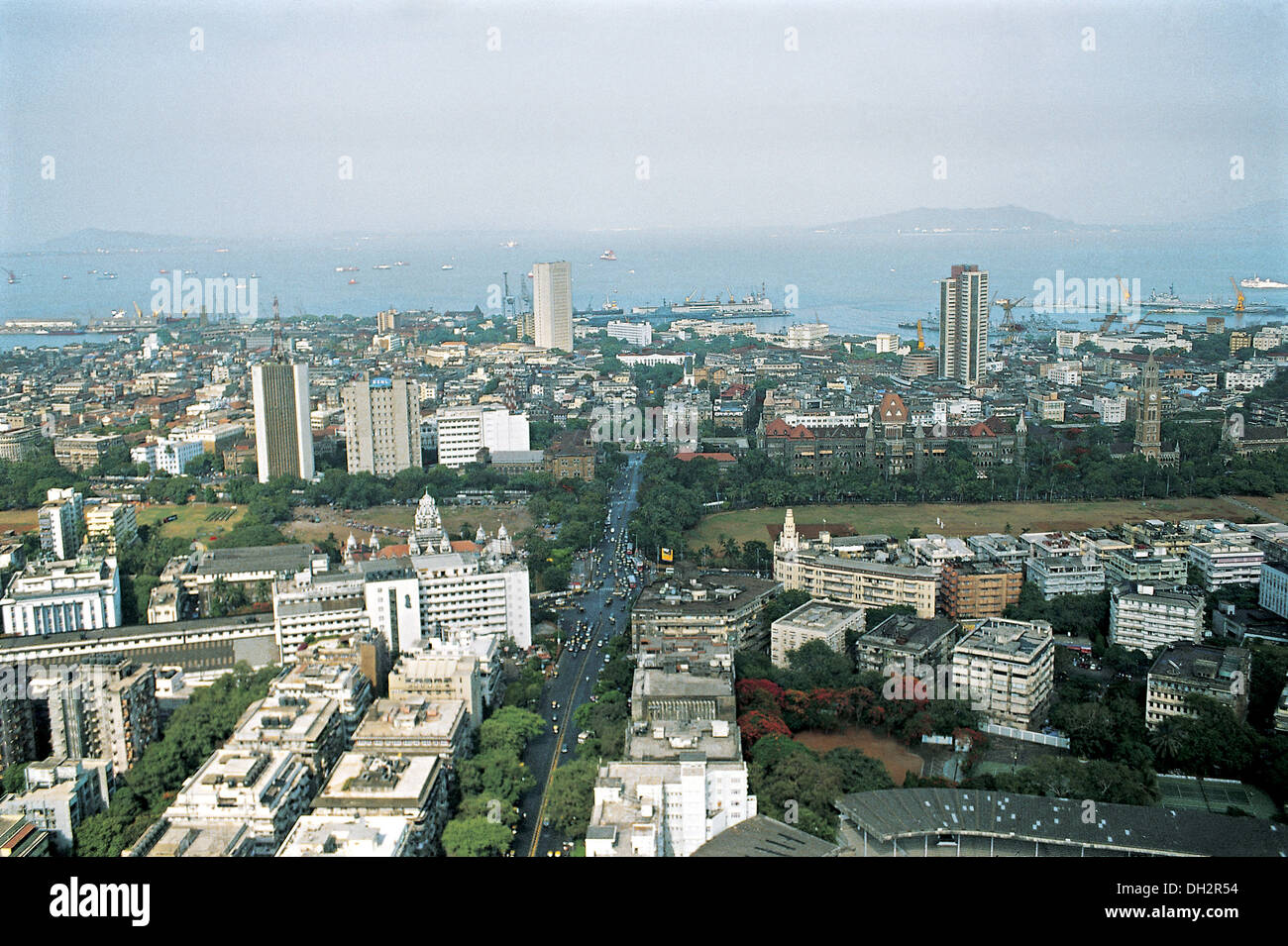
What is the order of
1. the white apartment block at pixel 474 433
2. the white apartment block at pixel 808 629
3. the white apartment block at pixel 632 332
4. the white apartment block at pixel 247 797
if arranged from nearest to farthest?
the white apartment block at pixel 247 797 < the white apartment block at pixel 808 629 < the white apartment block at pixel 474 433 < the white apartment block at pixel 632 332

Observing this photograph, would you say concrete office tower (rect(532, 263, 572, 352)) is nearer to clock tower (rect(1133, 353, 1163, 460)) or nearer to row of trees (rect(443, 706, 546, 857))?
clock tower (rect(1133, 353, 1163, 460))

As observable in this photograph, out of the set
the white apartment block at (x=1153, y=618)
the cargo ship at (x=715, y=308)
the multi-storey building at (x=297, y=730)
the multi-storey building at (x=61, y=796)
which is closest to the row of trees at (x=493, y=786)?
the multi-storey building at (x=297, y=730)

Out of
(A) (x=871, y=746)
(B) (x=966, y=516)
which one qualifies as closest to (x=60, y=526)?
(A) (x=871, y=746)

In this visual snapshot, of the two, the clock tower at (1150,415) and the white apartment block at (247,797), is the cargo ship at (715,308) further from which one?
the white apartment block at (247,797)

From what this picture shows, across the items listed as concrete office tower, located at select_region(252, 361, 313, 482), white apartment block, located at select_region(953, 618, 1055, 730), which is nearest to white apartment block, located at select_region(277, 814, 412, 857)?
white apartment block, located at select_region(953, 618, 1055, 730)
